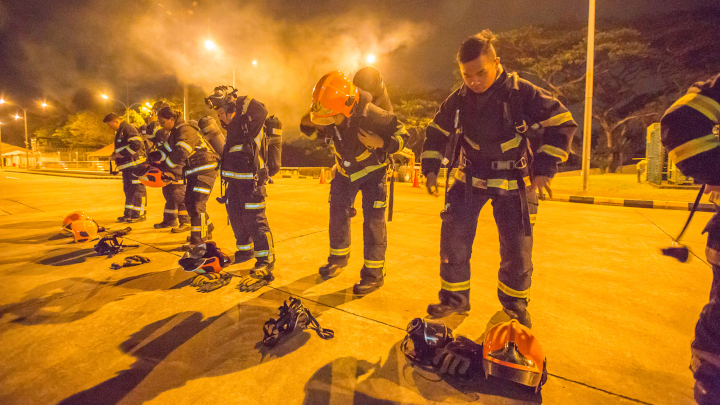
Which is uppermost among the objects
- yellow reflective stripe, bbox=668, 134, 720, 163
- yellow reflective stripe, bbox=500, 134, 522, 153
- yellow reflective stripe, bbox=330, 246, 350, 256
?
yellow reflective stripe, bbox=500, 134, 522, 153

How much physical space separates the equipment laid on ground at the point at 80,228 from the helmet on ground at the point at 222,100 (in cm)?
292

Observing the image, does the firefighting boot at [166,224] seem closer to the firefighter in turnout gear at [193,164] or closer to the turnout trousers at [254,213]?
the firefighter in turnout gear at [193,164]

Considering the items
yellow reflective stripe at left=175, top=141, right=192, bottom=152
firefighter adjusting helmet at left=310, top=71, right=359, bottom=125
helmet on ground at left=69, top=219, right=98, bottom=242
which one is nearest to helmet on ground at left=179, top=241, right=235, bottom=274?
firefighter adjusting helmet at left=310, top=71, right=359, bottom=125

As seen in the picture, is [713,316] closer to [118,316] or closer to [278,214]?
[118,316]

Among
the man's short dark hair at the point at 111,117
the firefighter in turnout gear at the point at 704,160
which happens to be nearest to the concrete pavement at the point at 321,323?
the firefighter in turnout gear at the point at 704,160

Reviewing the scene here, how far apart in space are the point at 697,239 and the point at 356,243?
4.80 m

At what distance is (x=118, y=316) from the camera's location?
266cm

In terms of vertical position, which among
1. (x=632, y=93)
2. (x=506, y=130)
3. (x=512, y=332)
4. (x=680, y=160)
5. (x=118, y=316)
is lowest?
(x=118, y=316)

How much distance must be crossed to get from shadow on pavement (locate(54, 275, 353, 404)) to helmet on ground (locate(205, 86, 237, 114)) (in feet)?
6.56

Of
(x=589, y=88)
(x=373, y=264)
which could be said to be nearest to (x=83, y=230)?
(x=373, y=264)

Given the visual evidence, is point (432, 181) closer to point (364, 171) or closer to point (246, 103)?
point (364, 171)

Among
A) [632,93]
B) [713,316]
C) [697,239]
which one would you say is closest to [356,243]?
[713,316]

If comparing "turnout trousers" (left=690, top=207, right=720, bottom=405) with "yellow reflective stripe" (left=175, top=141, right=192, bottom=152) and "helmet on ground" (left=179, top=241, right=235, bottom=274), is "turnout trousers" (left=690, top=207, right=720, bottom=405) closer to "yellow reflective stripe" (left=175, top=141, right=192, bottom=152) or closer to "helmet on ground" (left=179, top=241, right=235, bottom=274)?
"helmet on ground" (left=179, top=241, right=235, bottom=274)

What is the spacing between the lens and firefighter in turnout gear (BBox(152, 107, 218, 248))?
4.57 meters
